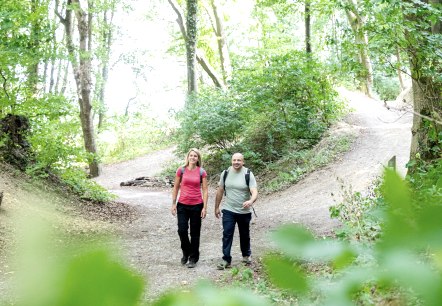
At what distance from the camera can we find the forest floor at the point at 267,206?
762 cm

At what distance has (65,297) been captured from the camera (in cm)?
32

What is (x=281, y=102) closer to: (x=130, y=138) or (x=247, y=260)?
(x=247, y=260)

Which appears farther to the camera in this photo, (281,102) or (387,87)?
(387,87)

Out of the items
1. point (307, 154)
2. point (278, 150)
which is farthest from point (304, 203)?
point (278, 150)

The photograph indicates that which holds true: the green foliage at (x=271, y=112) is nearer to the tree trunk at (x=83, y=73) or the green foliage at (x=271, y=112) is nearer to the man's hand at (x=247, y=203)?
the tree trunk at (x=83, y=73)

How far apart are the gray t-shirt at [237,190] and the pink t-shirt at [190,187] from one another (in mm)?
385

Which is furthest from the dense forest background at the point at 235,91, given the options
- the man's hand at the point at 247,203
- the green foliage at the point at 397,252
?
the man's hand at the point at 247,203

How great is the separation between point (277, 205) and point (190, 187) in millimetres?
6443

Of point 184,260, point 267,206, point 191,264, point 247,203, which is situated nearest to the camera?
point 247,203

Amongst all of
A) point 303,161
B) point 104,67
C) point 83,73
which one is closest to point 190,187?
point 303,161

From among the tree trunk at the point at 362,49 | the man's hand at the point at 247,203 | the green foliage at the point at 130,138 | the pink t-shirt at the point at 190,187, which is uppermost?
the tree trunk at the point at 362,49

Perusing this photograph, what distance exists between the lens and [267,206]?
13.5m

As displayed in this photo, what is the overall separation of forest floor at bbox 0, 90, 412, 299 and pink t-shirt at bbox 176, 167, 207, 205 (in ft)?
3.26

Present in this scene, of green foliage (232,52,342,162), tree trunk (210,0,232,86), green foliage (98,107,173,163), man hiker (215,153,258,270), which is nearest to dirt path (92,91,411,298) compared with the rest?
man hiker (215,153,258,270)
